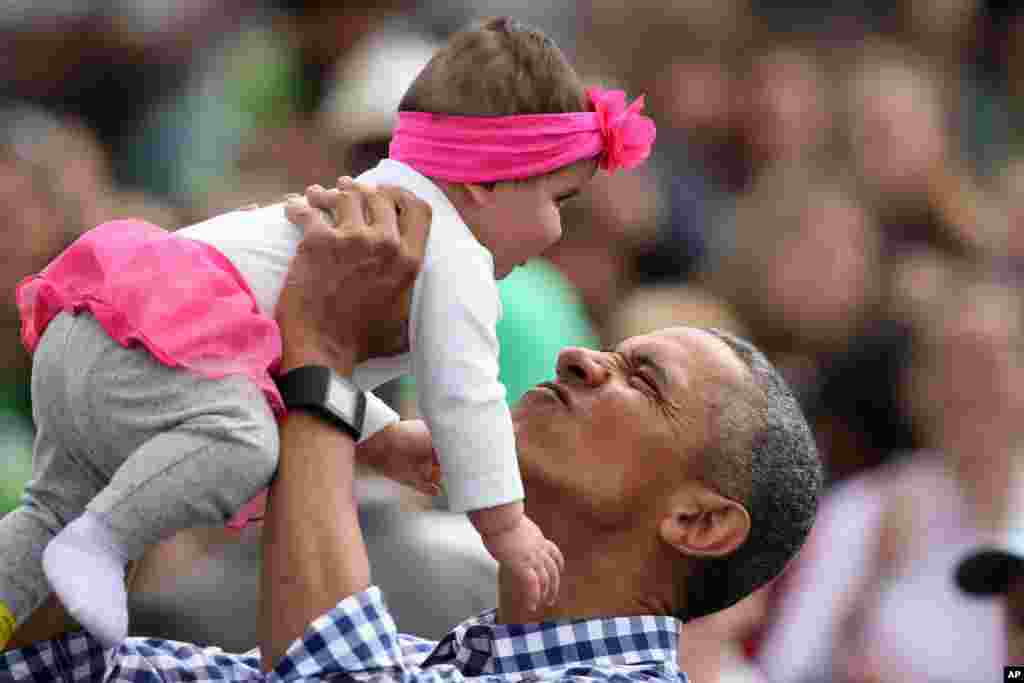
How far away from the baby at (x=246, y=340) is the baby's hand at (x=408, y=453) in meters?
0.18

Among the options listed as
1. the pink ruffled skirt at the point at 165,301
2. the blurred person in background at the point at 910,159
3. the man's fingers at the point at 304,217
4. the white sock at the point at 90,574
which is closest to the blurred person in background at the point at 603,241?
the blurred person in background at the point at 910,159

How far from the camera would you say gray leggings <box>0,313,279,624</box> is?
1.90 meters

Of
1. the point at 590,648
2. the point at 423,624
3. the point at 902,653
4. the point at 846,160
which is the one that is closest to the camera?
the point at 590,648

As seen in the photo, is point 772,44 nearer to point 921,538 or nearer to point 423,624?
point 921,538

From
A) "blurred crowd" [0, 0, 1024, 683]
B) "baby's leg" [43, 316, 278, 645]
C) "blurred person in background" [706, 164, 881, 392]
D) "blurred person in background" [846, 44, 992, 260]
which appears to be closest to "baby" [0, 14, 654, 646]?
"baby's leg" [43, 316, 278, 645]

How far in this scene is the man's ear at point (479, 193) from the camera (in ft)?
7.00

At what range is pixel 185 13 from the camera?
4297 mm

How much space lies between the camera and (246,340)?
199 centimetres

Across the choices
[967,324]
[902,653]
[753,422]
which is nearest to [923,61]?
[967,324]

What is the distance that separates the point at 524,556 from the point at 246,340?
419 millimetres

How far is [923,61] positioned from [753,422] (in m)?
2.26

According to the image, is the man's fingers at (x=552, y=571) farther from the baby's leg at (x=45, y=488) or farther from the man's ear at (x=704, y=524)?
the baby's leg at (x=45, y=488)

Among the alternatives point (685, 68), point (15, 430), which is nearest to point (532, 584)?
point (15, 430)

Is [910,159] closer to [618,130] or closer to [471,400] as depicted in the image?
[618,130]
